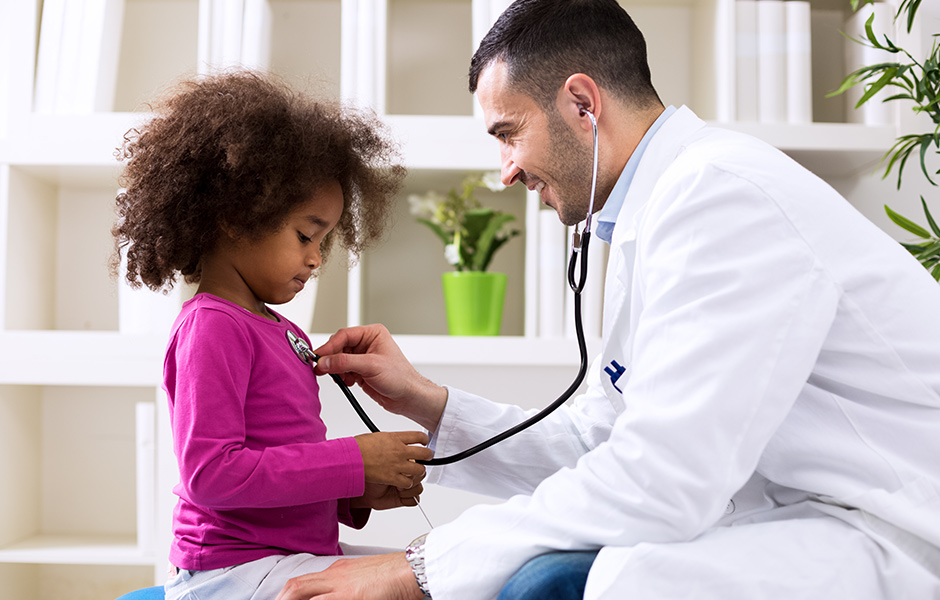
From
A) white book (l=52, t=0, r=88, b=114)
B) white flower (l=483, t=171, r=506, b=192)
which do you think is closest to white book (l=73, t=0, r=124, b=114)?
white book (l=52, t=0, r=88, b=114)

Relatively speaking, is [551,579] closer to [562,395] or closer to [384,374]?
[562,395]

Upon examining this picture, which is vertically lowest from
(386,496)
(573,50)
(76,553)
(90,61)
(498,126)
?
(76,553)

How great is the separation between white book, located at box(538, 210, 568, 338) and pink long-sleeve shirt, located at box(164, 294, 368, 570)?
864mm

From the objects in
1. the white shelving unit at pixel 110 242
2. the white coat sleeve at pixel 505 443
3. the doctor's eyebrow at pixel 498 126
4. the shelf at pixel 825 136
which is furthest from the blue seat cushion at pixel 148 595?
the shelf at pixel 825 136

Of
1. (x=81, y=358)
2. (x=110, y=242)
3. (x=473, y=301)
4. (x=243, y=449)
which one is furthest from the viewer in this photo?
(x=110, y=242)

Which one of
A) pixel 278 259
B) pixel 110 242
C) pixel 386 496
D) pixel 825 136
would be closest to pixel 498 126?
pixel 278 259

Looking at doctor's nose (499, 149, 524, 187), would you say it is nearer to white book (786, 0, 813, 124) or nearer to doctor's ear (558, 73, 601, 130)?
doctor's ear (558, 73, 601, 130)

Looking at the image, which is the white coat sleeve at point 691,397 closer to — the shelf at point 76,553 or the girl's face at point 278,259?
the girl's face at point 278,259

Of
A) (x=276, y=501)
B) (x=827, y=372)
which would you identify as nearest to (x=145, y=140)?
(x=276, y=501)

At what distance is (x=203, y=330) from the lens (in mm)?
1020

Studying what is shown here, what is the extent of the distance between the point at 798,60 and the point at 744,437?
1.42 meters

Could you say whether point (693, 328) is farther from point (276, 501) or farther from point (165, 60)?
point (165, 60)

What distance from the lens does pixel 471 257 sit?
195 centimetres

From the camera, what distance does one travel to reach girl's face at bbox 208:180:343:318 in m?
1.13
